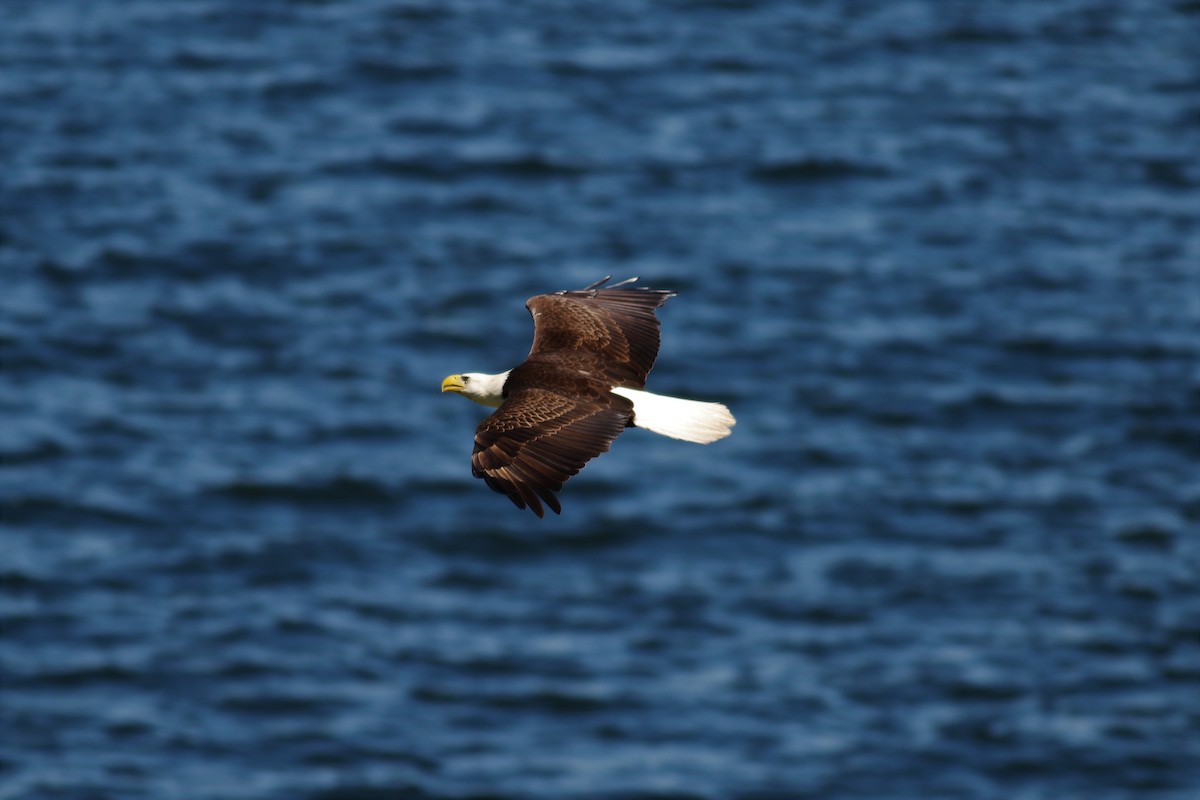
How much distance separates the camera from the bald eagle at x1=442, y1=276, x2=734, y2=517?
8.96 metres

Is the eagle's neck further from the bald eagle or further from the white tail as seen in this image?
the white tail

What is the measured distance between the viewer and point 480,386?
10227mm

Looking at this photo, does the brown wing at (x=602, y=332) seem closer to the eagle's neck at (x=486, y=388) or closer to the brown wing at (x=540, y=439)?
the eagle's neck at (x=486, y=388)

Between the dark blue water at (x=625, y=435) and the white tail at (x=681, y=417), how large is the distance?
1301cm

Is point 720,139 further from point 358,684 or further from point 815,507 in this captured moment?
point 358,684

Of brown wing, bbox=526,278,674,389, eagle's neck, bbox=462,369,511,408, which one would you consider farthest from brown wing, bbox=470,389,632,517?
brown wing, bbox=526,278,674,389

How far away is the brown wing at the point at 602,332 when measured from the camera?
10.3 meters

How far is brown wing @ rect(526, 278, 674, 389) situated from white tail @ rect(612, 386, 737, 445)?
1.14ft

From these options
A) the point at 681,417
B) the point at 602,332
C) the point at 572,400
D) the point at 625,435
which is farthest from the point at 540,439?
the point at 625,435

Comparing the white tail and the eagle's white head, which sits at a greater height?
the eagle's white head

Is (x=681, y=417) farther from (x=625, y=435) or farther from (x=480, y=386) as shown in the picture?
A: (x=625, y=435)

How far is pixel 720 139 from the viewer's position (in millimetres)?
31109

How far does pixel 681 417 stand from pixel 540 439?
0.78 metres

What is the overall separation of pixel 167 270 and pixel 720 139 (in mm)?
9092
